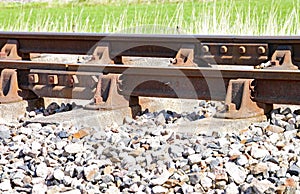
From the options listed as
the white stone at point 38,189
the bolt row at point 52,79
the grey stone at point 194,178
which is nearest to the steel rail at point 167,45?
the bolt row at point 52,79

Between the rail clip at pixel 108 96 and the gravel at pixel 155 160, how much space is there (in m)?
0.59

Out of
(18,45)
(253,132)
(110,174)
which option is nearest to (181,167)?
(110,174)

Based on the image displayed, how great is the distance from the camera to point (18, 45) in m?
7.82

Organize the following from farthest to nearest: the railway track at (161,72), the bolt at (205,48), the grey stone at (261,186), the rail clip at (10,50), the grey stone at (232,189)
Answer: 1. the rail clip at (10,50)
2. the bolt at (205,48)
3. the railway track at (161,72)
4. the grey stone at (232,189)
5. the grey stone at (261,186)

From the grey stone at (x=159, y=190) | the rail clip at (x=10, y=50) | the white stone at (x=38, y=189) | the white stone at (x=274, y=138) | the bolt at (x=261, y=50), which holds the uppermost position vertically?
the bolt at (x=261, y=50)

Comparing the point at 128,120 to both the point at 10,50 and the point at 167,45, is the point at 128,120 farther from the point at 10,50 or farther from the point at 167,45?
the point at 10,50

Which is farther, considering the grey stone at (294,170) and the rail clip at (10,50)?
the rail clip at (10,50)

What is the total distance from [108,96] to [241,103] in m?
1.37

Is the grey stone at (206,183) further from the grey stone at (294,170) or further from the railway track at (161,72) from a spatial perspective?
the railway track at (161,72)

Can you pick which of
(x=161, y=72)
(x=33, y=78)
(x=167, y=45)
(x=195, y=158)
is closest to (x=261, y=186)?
(x=195, y=158)

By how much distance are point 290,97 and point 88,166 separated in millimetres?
1945

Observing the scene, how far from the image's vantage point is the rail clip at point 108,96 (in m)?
6.37

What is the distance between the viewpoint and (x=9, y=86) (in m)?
7.18

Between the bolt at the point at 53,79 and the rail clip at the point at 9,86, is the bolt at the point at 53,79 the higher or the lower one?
the higher one
